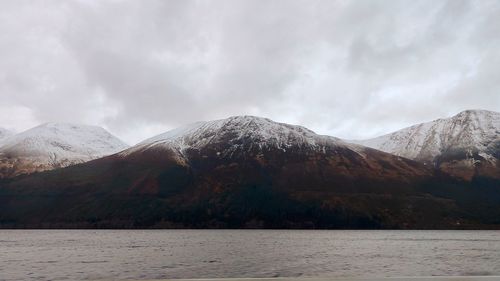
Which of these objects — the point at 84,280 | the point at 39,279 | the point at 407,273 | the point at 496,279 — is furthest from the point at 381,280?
the point at 39,279

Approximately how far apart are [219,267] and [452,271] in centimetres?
2971

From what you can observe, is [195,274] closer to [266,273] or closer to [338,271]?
[266,273]

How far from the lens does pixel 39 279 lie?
55.9 m

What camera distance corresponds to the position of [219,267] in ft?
233

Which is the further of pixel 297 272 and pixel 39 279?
pixel 297 272

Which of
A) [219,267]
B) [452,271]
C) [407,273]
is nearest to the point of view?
[407,273]

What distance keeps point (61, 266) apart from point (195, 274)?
2423 centimetres

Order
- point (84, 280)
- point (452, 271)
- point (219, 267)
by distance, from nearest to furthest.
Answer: point (84, 280)
point (452, 271)
point (219, 267)

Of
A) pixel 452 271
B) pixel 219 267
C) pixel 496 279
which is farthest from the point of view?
pixel 219 267

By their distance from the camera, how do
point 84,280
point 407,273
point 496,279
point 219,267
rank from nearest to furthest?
point 496,279, point 84,280, point 407,273, point 219,267

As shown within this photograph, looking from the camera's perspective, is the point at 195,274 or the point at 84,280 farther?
the point at 195,274

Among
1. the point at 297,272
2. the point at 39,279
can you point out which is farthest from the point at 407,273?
the point at 39,279

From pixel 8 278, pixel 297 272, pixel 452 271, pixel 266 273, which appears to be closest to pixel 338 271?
pixel 297 272

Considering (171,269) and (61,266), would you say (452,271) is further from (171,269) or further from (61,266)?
(61,266)
